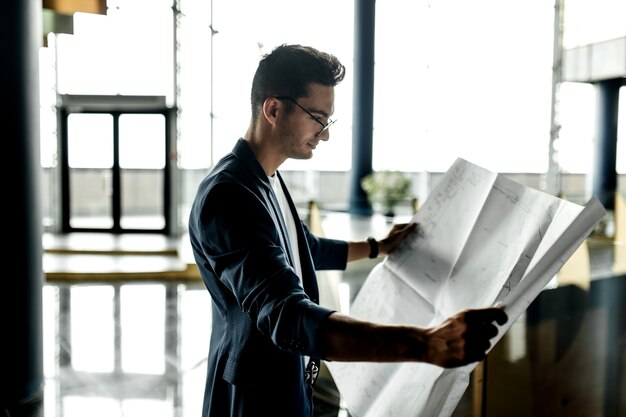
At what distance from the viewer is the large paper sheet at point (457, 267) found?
86 cm

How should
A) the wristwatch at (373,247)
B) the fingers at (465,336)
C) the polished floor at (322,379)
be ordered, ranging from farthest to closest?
1. the polished floor at (322,379)
2. the wristwatch at (373,247)
3. the fingers at (465,336)

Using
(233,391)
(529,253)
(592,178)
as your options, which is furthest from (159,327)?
(592,178)

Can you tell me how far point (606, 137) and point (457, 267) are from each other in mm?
13438

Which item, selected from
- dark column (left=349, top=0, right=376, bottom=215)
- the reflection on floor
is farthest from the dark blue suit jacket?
dark column (left=349, top=0, right=376, bottom=215)

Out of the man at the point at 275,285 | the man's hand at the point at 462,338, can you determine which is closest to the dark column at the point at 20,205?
the man at the point at 275,285

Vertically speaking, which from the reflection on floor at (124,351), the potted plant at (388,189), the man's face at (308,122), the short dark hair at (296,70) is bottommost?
the reflection on floor at (124,351)

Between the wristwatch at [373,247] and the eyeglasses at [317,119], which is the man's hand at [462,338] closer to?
the eyeglasses at [317,119]

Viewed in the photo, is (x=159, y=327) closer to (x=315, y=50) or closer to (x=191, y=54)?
(x=315, y=50)

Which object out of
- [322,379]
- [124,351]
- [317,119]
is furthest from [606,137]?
[317,119]

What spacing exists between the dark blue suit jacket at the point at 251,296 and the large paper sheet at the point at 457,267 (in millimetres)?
184

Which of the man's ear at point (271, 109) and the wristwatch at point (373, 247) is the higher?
the man's ear at point (271, 109)

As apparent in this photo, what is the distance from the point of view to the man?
77 cm

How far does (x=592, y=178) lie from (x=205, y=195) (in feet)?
45.4

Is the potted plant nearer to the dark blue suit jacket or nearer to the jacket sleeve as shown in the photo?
the dark blue suit jacket
